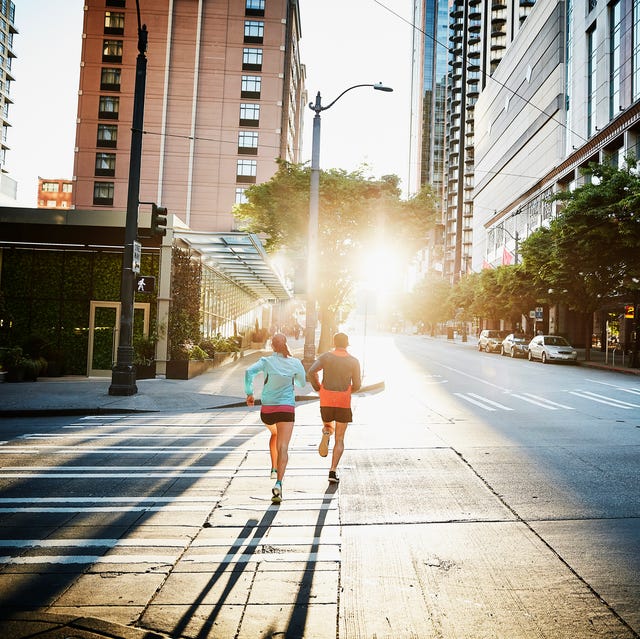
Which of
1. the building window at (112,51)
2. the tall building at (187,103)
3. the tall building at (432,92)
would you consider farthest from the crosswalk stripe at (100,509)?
the tall building at (432,92)

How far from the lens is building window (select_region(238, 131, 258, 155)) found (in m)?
53.1

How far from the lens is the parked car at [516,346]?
128ft

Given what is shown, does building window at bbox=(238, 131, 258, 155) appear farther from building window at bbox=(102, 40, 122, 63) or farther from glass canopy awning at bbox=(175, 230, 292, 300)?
glass canopy awning at bbox=(175, 230, 292, 300)

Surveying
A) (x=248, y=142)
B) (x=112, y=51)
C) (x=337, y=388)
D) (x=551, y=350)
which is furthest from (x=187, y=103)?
(x=337, y=388)

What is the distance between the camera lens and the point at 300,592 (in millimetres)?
3812

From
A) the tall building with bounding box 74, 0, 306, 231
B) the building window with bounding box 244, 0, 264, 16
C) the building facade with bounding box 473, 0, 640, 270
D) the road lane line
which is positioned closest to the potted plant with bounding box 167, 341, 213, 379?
the road lane line

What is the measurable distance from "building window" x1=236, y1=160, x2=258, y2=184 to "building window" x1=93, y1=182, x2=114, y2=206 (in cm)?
1158

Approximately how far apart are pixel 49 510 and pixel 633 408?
1264 cm

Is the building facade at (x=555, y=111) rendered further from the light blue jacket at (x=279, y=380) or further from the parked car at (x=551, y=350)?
the light blue jacket at (x=279, y=380)

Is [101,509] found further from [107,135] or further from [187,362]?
[107,135]

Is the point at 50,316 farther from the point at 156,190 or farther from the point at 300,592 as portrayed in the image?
the point at 156,190

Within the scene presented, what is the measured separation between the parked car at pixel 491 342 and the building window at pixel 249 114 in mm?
27684

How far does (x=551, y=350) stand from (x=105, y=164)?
1631 inches

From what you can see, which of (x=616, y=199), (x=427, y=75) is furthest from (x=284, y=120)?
(x=427, y=75)
